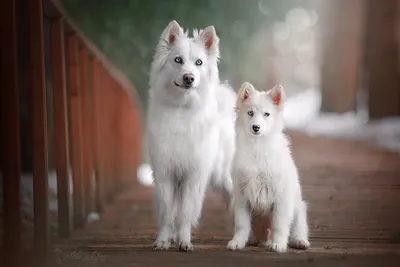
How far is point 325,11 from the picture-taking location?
226 cm

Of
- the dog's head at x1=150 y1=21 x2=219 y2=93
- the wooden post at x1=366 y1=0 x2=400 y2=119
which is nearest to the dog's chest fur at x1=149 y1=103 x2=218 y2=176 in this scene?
the dog's head at x1=150 y1=21 x2=219 y2=93

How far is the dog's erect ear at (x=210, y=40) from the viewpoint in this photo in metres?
2.14

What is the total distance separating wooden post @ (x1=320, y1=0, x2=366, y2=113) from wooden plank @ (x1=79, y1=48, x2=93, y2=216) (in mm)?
822

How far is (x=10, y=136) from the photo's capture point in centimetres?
220

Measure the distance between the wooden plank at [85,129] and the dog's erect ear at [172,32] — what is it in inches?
13.6

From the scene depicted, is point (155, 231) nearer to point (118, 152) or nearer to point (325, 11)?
point (118, 152)

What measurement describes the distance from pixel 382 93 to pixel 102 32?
0.98m

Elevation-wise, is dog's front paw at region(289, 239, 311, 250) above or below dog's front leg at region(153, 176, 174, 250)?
below

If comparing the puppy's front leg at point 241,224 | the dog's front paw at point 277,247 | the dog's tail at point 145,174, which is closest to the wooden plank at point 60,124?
the dog's tail at point 145,174

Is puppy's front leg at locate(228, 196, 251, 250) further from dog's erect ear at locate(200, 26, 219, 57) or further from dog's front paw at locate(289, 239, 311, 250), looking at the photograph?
dog's erect ear at locate(200, 26, 219, 57)

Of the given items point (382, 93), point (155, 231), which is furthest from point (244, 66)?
point (155, 231)

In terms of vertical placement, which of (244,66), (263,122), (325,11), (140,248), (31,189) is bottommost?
(140,248)

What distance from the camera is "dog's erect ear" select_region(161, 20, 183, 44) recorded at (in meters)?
2.14

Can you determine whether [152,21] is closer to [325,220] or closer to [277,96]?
[277,96]
